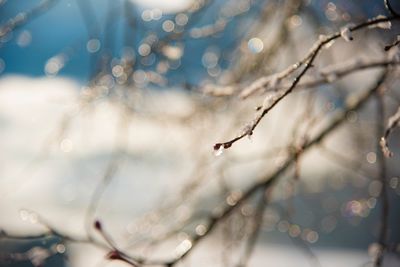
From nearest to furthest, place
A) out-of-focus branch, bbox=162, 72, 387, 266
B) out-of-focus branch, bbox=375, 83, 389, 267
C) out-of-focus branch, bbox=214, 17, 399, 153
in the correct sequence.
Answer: out-of-focus branch, bbox=214, 17, 399, 153, out-of-focus branch, bbox=375, 83, 389, 267, out-of-focus branch, bbox=162, 72, 387, 266

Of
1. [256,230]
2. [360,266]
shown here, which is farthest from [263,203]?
[360,266]

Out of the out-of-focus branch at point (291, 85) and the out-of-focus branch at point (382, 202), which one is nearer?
the out-of-focus branch at point (291, 85)

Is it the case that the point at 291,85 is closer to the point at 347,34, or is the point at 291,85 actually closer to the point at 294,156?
the point at 347,34

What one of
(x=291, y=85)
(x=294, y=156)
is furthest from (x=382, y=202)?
(x=291, y=85)

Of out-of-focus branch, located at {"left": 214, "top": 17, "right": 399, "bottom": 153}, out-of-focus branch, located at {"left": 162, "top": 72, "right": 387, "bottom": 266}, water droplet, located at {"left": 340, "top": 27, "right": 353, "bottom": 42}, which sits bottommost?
out-of-focus branch, located at {"left": 162, "top": 72, "right": 387, "bottom": 266}

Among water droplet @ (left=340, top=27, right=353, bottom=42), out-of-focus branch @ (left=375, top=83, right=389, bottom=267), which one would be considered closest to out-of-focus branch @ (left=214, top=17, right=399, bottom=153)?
water droplet @ (left=340, top=27, right=353, bottom=42)

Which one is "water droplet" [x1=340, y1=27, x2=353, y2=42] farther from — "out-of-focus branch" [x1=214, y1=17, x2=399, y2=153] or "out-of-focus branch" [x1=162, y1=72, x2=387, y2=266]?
"out-of-focus branch" [x1=162, y1=72, x2=387, y2=266]

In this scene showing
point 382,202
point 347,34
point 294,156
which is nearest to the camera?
point 347,34

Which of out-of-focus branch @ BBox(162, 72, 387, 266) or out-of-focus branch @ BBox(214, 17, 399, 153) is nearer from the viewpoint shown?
out-of-focus branch @ BBox(214, 17, 399, 153)

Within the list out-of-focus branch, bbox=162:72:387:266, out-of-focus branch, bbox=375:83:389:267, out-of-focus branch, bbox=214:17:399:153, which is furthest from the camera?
out-of-focus branch, bbox=162:72:387:266

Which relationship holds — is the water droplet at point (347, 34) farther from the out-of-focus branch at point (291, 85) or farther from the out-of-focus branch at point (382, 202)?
the out-of-focus branch at point (382, 202)

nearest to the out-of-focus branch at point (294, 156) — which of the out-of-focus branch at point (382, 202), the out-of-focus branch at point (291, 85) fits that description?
the out-of-focus branch at point (382, 202)
